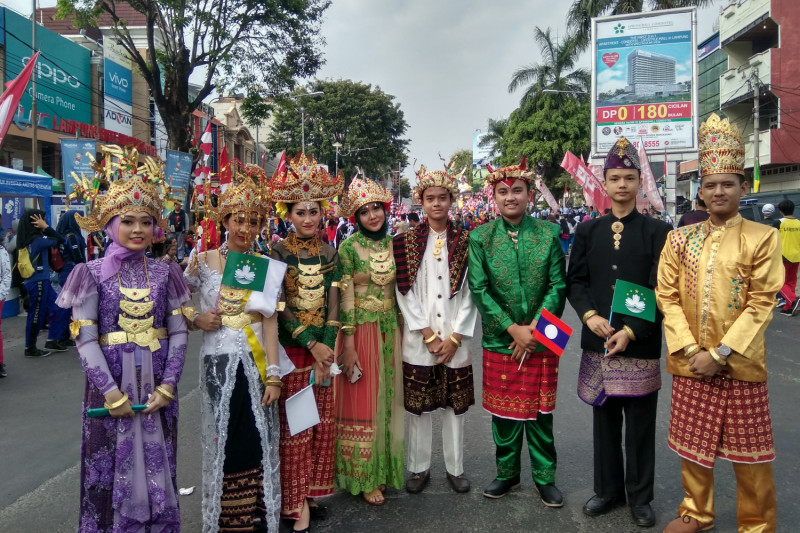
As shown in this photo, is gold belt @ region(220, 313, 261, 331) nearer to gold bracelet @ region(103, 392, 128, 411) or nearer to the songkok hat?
gold bracelet @ region(103, 392, 128, 411)

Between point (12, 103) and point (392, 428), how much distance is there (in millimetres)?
5257

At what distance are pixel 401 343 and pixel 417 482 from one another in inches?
36.0

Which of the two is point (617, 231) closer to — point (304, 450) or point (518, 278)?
point (518, 278)

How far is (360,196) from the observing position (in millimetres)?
3691

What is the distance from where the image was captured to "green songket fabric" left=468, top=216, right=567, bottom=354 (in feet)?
11.5

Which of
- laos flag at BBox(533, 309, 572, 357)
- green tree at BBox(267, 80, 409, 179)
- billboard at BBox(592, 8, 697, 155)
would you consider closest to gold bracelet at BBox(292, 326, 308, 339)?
laos flag at BBox(533, 309, 572, 357)

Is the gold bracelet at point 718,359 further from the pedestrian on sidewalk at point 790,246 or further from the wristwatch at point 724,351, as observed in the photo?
the pedestrian on sidewalk at point 790,246

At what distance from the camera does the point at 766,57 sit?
22.3m

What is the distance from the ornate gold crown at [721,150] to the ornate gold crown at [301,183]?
6.62 feet

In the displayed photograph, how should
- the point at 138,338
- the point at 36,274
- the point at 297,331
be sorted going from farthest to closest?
1. the point at 36,274
2. the point at 297,331
3. the point at 138,338

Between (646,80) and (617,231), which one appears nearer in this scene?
(617,231)

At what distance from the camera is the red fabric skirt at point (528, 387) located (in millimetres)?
3473

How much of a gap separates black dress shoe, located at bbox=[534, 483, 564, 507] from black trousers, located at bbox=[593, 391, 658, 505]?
23 centimetres

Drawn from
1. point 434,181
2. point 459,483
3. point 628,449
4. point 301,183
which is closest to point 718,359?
point 628,449
